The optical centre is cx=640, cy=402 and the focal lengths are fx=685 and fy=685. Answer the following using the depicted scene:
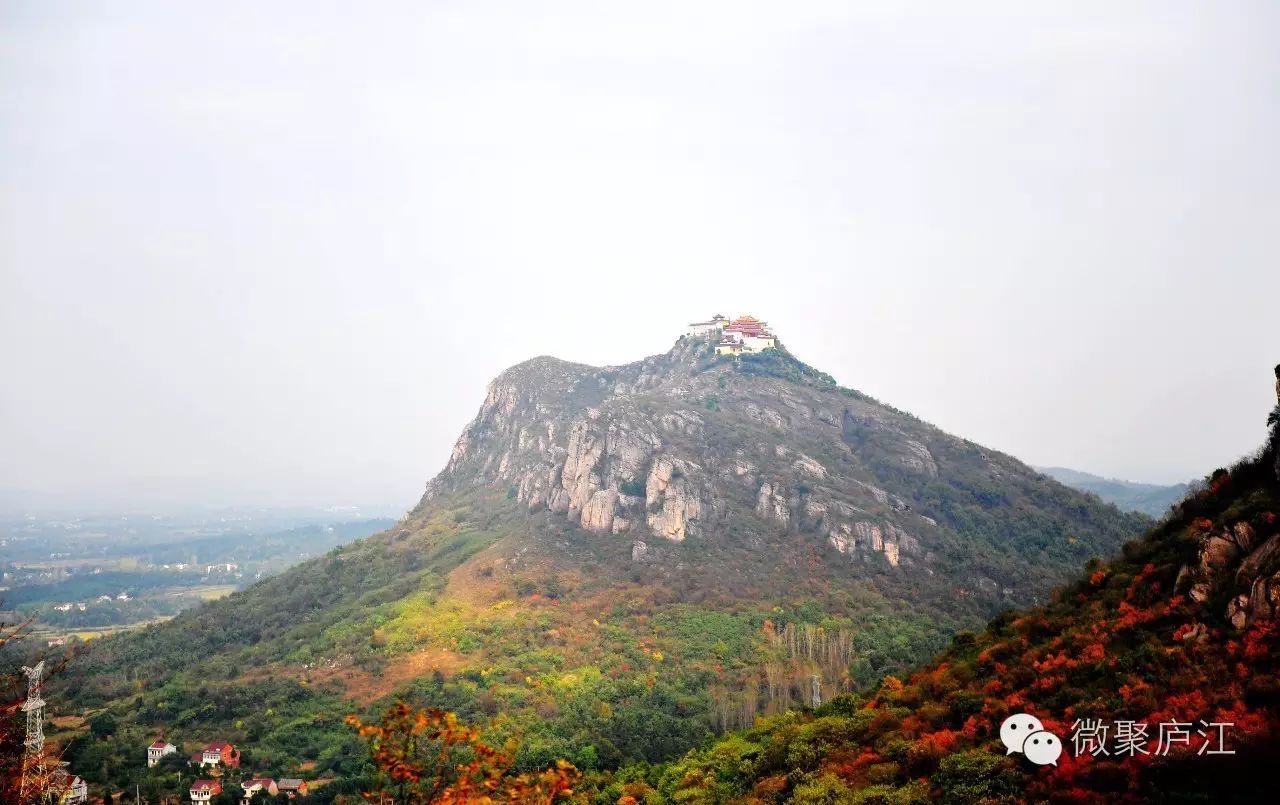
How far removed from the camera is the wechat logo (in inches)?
620

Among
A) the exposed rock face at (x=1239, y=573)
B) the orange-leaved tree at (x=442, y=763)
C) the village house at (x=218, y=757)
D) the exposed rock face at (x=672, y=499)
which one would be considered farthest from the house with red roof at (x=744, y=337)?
the orange-leaved tree at (x=442, y=763)

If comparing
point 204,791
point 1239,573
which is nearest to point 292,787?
point 204,791

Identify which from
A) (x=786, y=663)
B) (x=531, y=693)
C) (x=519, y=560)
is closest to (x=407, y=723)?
(x=531, y=693)

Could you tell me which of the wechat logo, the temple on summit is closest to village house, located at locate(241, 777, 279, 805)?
the wechat logo

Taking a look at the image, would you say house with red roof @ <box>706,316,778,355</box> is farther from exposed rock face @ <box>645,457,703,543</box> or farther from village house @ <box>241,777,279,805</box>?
village house @ <box>241,777,279,805</box>

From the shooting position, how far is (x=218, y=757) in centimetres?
4688

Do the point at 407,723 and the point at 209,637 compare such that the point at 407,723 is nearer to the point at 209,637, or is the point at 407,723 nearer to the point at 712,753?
the point at 712,753

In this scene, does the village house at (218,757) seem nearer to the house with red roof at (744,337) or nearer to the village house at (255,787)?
the village house at (255,787)

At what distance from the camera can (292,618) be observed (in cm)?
8288

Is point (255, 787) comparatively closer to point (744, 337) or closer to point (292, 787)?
point (292, 787)

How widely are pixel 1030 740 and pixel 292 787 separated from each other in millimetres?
44377

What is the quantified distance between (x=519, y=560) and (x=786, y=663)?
3653 cm

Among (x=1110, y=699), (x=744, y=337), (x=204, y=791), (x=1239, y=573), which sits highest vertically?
(x=744, y=337)

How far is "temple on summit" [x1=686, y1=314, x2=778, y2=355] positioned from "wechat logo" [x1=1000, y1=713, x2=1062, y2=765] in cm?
12091
